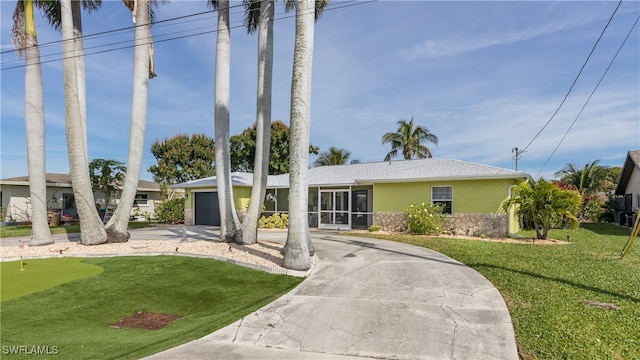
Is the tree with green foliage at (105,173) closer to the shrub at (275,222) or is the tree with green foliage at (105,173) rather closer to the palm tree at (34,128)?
the shrub at (275,222)

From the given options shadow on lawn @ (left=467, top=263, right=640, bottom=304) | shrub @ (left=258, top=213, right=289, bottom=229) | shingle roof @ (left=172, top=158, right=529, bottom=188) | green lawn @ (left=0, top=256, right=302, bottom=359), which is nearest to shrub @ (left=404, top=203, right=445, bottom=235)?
shingle roof @ (left=172, top=158, right=529, bottom=188)

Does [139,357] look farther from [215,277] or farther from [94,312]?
[215,277]

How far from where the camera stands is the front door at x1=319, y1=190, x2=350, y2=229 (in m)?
20.4

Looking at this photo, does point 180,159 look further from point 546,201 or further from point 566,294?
point 566,294

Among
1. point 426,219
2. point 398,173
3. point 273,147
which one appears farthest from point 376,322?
point 273,147

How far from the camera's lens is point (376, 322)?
5.29 metres

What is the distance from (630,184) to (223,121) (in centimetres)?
2729

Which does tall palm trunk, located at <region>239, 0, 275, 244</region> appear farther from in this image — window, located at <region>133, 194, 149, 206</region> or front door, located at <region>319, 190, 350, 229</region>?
window, located at <region>133, 194, 149, 206</region>

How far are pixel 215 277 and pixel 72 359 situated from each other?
4075 millimetres

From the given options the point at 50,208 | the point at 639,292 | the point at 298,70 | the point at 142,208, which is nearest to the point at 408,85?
the point at 298,70

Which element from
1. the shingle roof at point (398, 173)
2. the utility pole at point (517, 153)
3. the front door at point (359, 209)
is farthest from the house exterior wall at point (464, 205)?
the utility pole at point (517, 153)

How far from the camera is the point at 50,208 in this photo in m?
24.5

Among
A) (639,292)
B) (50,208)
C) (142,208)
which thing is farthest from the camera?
(142,208)

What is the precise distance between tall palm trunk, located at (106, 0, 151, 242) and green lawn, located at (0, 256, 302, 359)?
333cm
